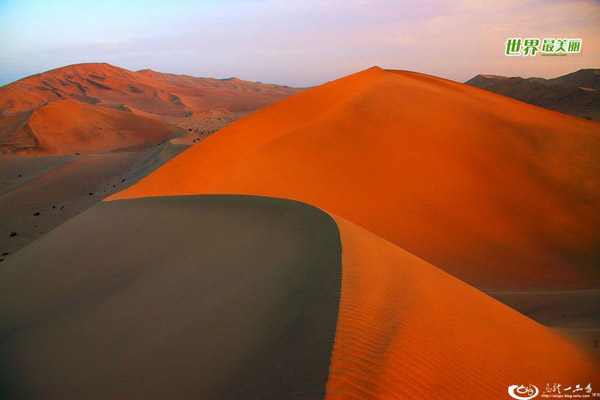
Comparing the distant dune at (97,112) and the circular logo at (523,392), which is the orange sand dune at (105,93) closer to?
the distant dune at (97,112)

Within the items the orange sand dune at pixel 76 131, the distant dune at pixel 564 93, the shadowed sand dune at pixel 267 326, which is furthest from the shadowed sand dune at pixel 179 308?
the distant dune at pixel 564 93

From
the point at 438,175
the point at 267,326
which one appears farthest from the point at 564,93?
the point at 267,326

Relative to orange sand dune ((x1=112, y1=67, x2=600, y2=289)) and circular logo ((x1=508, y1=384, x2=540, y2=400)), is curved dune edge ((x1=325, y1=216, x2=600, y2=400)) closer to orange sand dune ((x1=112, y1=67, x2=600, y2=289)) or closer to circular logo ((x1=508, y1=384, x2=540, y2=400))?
circular logo ((x1=508, y1=384, x2=540, y2=400))

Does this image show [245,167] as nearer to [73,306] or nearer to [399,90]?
[73,306]

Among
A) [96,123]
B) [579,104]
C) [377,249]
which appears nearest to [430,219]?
[377,249]

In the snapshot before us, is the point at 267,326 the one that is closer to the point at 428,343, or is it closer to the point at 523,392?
the point at 428,343
